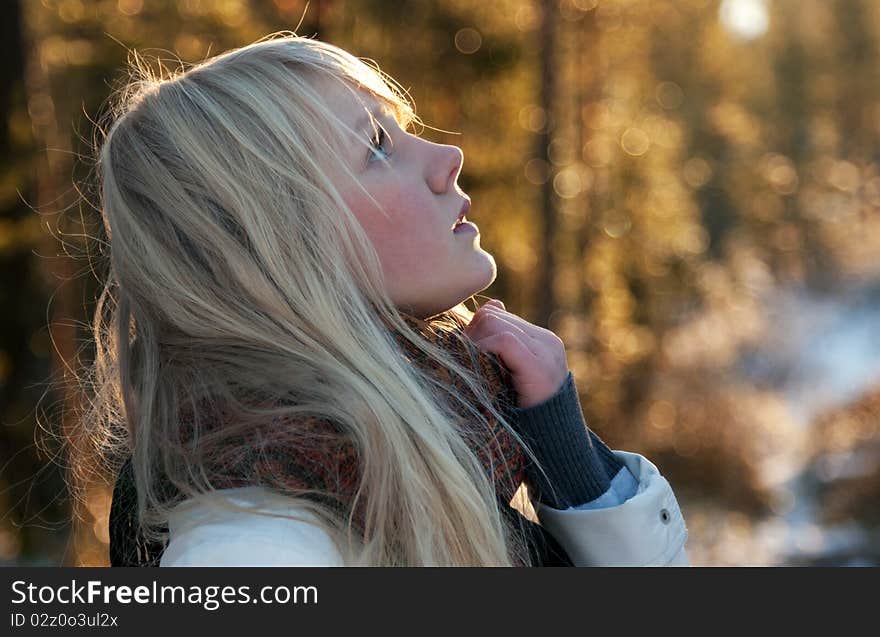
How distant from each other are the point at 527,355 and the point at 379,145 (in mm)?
407

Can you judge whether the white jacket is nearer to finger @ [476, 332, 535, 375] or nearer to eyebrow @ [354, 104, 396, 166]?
finger @ [476, 332, 535, 375]

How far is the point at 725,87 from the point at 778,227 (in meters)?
3.75

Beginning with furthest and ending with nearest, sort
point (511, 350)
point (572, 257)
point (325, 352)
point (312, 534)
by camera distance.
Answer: point (572, 257), point (511, 350), point (325, 352), point (312, 534)

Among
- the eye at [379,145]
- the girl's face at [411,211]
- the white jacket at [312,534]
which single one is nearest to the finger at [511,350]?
the girl's face at [411,211]

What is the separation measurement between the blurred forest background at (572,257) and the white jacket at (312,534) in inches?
69.1

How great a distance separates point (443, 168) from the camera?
1551 mm

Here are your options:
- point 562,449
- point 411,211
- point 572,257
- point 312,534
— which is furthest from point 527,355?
point 572,257

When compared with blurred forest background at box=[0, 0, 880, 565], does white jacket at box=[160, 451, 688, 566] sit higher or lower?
higher

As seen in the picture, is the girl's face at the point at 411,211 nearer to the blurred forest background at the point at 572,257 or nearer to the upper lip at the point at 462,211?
the upper lip at the point at 462,211

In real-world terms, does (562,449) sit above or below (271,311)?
below

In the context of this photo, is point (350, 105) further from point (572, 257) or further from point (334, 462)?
point (572, 257)

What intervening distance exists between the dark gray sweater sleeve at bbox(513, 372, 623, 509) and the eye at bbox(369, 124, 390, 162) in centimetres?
45

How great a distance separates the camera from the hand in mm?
1624

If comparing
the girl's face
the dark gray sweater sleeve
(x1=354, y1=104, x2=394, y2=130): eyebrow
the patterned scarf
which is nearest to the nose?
the girl's face
